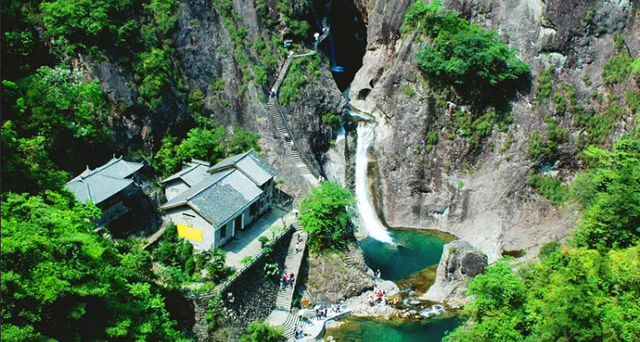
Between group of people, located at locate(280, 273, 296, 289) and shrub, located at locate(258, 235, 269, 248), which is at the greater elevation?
shrub, located at locate(258, 235, 269, 248)

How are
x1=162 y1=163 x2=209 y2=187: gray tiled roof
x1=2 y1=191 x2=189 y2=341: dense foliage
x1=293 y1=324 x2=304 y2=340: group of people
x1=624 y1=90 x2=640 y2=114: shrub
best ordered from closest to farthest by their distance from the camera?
x1=2 y1=191 x2=189 y2=341: dense foliage < x1=293 y1=324 x2=304 y2=340: group of people < x1=162 y1=163 x2=209 y2=187: gray tiled roof < x1=624 y1=90 x2=640 y2=114: shrub

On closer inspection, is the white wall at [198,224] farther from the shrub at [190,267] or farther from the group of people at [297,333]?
the group of people at [297,333]

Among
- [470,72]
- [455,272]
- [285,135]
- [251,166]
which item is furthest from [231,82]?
[455,272]

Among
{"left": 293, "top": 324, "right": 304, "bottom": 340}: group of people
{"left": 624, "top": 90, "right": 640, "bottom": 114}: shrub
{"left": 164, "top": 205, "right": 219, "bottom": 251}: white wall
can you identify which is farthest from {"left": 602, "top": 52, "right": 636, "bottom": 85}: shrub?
{"left": 164, "top": 205, "right": 219, "bottom": 251}: white wall

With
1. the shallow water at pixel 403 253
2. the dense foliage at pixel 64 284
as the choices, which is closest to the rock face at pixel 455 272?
the shallow water at pixel 403 253

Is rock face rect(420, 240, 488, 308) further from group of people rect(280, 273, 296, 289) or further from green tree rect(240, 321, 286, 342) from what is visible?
green tree rect(240, 321, 286, 342)

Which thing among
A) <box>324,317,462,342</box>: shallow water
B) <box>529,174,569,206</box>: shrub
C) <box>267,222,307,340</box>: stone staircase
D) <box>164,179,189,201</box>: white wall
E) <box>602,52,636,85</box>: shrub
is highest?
<box>602,52,636,85</box>: shrub
